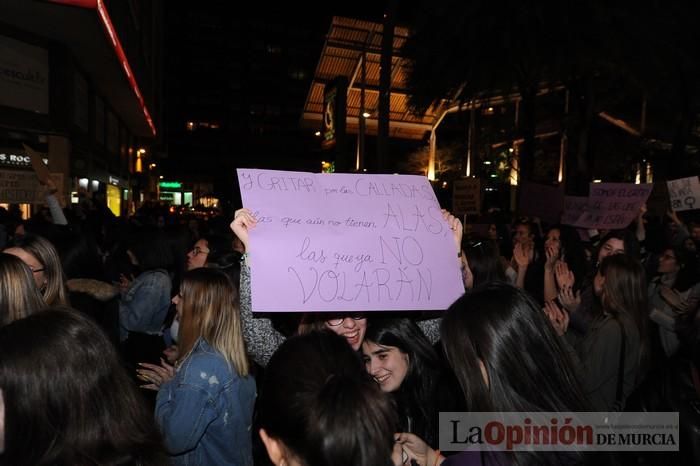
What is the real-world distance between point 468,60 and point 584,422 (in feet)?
50.6

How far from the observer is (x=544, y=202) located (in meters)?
9.36

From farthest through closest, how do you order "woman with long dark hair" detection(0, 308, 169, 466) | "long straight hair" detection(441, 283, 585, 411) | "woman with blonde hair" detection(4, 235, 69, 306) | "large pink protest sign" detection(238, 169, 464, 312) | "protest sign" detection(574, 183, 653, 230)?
"protest sign" detection(574, 183, 653, 230) → "woman with blonde hair" detection(4, 235, 69, 306) → "large pink protest sign" detection(238, 169, 464, 312) → "long straight hair" detection(441, 283, 585, 411) → "woman with long dark hair" detection(0, 308, 169, 466)

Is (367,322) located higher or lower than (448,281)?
lower

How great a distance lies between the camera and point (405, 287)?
241 centimetres

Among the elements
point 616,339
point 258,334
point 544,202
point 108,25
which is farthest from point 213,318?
point 108,25

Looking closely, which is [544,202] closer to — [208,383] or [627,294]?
[627,294]

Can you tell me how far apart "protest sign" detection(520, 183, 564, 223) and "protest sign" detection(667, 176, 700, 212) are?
5.71 feet

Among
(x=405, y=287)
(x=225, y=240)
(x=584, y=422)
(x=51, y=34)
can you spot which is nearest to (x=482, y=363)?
(x=584, y=422)

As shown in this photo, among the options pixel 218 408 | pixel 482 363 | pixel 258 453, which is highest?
pixel 482 363

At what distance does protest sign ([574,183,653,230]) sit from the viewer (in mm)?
7781

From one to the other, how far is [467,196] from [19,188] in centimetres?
822

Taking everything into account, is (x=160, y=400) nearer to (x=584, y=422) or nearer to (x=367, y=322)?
(x=367, y=322)

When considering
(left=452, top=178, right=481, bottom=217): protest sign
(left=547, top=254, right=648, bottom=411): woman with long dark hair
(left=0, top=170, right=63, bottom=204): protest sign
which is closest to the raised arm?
(left=547, top=254, right=648, bottom=411): woman with long dark hair

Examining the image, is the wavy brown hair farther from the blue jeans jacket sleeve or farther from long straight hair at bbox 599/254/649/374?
long straight hair at bbox 599/254/649/374
